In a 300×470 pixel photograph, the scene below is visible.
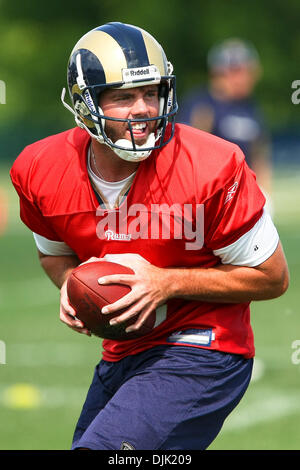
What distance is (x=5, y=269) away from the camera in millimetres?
10547

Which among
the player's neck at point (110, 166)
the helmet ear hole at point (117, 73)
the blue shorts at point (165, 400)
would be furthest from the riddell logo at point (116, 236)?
the blue shorts at point (165, 400)

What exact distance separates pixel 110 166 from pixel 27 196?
36 centimetres

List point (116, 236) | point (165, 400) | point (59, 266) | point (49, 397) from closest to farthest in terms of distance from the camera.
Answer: point (165, 400) → point (116, 236) → point (59, 266) → point (49, 397)

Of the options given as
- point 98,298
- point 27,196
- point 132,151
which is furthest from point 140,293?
point 27,196

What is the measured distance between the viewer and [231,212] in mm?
3346

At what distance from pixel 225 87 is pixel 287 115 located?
22839 millimetres

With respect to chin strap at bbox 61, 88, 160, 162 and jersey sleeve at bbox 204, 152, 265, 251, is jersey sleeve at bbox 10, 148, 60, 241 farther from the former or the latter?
jersey sleeve at bbox 204, 152, 265, 251

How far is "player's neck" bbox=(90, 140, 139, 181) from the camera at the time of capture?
3543mm

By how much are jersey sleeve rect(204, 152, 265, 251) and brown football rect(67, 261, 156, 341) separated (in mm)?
349

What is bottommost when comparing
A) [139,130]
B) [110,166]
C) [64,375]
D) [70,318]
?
[64,375]

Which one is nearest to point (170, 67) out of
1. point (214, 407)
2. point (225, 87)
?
point (214, 407)

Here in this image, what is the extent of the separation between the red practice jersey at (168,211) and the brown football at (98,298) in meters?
0.14

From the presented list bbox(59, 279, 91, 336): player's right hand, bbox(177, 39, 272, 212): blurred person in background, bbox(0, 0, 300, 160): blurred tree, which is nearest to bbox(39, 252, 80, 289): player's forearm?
bbox(59, 279, 91, 336): player's right hand

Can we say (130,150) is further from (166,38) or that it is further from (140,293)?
(166,38)
